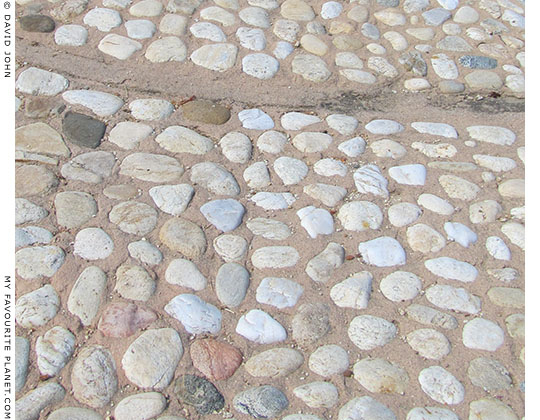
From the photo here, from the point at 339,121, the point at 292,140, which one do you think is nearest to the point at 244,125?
the point at 292,140

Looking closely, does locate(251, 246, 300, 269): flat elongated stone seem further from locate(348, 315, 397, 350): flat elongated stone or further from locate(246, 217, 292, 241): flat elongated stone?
locate(348, 315, 397, 350): flat elongated stone

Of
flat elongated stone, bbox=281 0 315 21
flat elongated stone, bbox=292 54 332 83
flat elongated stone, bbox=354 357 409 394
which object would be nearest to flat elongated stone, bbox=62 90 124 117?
flat elongated stone, bbox=292 54 332 83

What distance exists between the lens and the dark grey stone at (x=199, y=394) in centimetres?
184

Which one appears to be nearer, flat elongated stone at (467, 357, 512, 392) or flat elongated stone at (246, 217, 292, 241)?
flat elongated stone at (467, 357, 512, 392)

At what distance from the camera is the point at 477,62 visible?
11.3 ft

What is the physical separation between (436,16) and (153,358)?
2.72 m

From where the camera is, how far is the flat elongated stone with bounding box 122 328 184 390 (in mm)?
1883

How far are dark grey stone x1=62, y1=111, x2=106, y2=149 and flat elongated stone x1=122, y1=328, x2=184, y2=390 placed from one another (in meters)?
1.03

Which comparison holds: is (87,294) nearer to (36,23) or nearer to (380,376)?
(380,376)

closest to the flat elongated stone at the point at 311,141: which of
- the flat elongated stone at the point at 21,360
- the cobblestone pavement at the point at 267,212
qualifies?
the cobblestone pavement at the point at 267,212

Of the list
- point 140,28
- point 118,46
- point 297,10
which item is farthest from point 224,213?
point 297,10

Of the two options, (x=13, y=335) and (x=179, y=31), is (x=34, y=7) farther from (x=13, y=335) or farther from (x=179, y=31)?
(x=13, y=335)

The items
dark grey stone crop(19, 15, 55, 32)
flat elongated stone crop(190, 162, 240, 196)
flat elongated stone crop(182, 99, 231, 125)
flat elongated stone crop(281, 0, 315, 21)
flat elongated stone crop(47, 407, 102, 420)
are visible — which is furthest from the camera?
flat elongated stone crop(281, 0, 315, 21)

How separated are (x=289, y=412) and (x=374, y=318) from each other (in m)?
0.44
